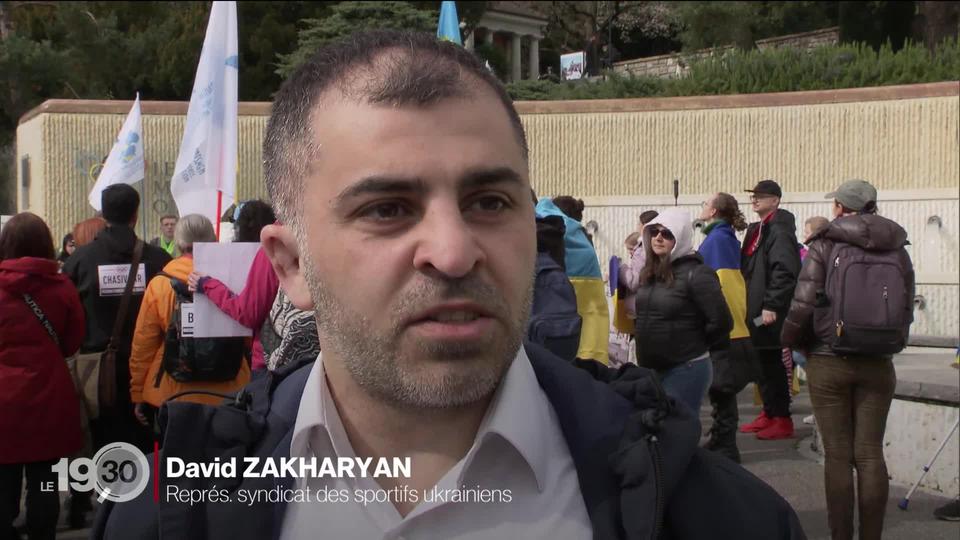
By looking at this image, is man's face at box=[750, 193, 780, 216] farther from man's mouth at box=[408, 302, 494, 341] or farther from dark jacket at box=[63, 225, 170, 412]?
man's mouth at box=[408, 302, 494, 341]

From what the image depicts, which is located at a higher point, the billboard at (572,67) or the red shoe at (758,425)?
the billboard at (572,67)

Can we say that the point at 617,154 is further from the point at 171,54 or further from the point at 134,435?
the point at 171,54

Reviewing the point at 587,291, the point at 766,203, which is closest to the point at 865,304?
the point at 587,291

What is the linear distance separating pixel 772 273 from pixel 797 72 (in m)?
14.2

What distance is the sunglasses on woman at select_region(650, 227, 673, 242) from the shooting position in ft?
23.7

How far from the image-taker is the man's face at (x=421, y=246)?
1.74 meters

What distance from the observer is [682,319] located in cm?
722

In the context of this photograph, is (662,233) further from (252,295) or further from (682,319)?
(252,295)

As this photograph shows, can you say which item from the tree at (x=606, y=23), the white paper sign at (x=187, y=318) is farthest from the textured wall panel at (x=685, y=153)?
the tree at (x=606, y=23)

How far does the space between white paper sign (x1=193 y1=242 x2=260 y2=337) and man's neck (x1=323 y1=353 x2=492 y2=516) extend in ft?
12.7

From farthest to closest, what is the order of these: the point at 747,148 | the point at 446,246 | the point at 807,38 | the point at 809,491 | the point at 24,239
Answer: the point at 807,38, the point at 747,148, the point at 809,491, the point at 24,239, the point at 446,246

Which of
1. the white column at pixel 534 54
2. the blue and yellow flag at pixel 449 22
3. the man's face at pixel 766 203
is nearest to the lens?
the man's face at pixel 766 203

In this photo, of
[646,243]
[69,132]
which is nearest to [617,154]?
[69,132]

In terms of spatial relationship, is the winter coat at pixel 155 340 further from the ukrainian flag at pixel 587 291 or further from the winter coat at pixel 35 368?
the ukrainian flag at pixel 587 291
